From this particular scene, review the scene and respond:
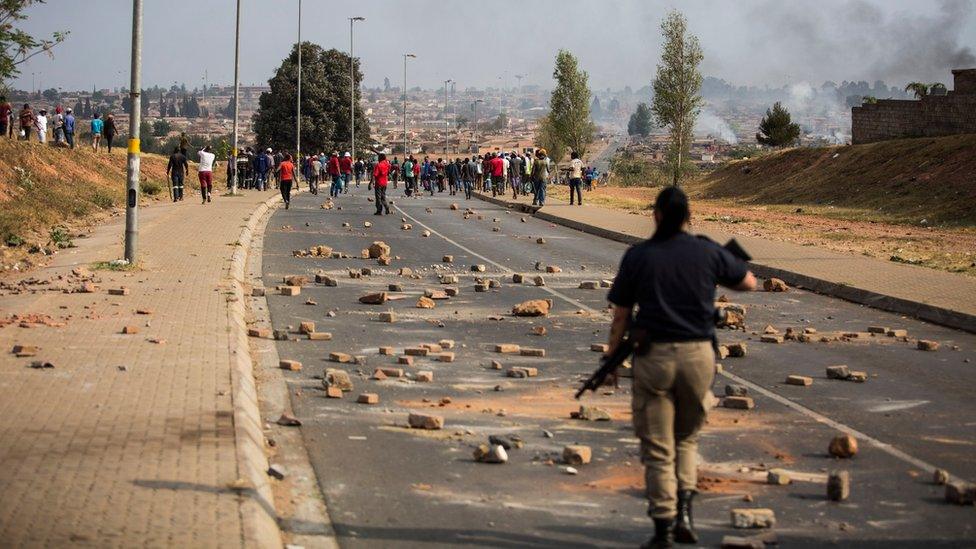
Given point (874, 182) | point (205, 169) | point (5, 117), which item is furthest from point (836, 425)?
point (5, 117)

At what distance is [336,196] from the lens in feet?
166

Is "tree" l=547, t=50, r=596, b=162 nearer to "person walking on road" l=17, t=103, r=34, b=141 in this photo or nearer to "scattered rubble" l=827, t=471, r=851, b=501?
"person walking on road" l=17, t=103, r=34, b=141

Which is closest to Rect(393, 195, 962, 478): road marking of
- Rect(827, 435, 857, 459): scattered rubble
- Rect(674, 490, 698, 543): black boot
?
Rect(827, 435, 857, 459): scattered rubble

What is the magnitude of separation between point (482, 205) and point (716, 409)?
35872 mm

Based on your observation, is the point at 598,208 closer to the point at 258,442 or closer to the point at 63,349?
the point at 63,349

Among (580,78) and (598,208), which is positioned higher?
(580,78)

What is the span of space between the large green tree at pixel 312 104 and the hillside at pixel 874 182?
1618 inches

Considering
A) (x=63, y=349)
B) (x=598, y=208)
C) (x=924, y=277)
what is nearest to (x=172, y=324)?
(x=63, y=349)

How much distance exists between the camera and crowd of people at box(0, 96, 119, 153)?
145ft

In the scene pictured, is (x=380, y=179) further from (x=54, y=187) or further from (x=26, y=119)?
(x=26, y=119)

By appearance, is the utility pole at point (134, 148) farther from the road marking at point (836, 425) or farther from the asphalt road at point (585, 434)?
the road marking at point (836, 425)

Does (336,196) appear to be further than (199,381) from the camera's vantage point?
Yes

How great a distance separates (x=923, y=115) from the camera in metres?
49.1

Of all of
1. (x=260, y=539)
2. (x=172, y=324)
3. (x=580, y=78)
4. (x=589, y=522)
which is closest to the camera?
(x=260, y=539)
